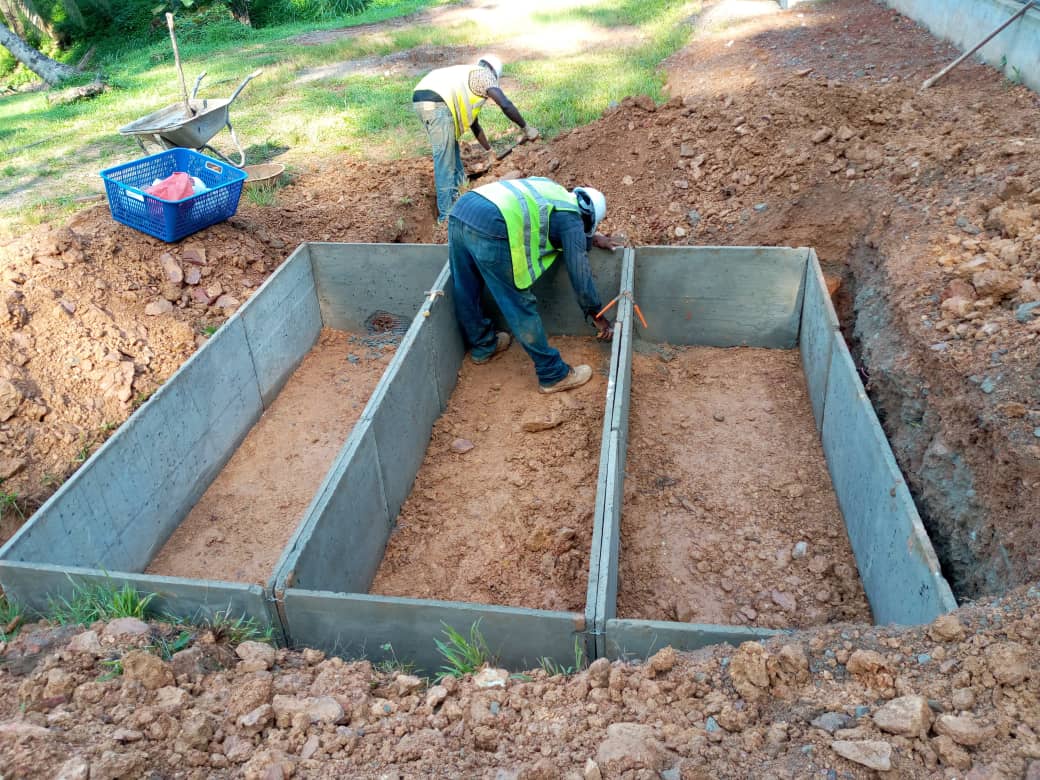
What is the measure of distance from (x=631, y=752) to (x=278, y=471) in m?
3.28

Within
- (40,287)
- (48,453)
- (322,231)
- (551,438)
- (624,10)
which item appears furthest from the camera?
(624,10)

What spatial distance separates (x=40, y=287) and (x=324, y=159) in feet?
13.0

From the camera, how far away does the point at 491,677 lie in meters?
2.79

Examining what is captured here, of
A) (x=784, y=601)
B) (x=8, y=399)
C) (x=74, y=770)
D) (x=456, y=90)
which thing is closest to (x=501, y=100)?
(x=456, y=90)

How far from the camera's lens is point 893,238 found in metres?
5.24

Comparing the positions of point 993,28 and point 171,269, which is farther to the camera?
point 993,28

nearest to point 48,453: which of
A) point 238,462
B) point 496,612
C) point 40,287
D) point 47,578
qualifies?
point 238,462

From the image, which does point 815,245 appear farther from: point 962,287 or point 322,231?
point 322,231

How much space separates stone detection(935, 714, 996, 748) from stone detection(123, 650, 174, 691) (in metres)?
2.47

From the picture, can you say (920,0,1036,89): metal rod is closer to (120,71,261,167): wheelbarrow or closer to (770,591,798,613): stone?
(770,591,798,613): stone

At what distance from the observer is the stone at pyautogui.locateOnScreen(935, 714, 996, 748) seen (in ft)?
6.90

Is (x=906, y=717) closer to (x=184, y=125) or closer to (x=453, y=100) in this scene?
(x=453, y=100)

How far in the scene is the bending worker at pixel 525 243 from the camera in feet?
15.5

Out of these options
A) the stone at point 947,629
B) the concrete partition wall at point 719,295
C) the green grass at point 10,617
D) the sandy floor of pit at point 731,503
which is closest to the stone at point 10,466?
the green grass at point 10,617
